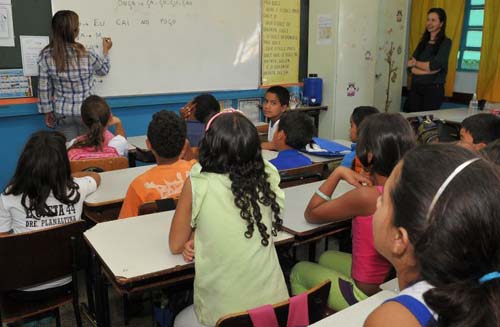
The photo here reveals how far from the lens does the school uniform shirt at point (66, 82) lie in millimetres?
3730

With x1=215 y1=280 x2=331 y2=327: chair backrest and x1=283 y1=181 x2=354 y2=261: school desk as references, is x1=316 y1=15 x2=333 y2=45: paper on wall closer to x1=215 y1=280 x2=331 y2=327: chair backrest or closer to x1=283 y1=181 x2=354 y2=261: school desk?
x1=283 y1=181 x2=354 y2=261: school desk

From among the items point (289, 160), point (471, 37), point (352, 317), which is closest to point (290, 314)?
point (352, 317)

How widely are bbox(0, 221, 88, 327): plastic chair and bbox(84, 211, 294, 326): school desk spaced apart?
0.37 feet

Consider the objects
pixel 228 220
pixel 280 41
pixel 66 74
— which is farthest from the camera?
pixel 280 41

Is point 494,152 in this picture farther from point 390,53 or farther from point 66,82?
point 390,53

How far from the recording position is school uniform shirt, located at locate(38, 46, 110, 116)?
12.2 feet

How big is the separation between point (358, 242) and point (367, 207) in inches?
5.5

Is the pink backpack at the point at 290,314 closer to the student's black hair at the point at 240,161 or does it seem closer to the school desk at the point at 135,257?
the student's black hair at the point at 240,161

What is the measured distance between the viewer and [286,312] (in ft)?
4.36

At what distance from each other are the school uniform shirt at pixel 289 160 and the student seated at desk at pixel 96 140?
A: 1.06m

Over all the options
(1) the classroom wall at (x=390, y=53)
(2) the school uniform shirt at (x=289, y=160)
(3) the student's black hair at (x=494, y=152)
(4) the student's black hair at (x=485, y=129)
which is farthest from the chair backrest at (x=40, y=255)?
(1) the classroom wall at (x=390, y=53)

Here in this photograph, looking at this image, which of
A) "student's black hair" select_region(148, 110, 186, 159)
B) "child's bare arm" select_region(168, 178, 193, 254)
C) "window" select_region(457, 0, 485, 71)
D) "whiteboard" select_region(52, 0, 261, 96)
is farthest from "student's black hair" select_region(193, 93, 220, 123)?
"window" select_region(457, 0, 485, 71)

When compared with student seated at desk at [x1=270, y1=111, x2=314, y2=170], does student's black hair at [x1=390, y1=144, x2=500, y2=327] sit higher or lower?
higher

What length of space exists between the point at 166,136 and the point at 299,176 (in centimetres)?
91
